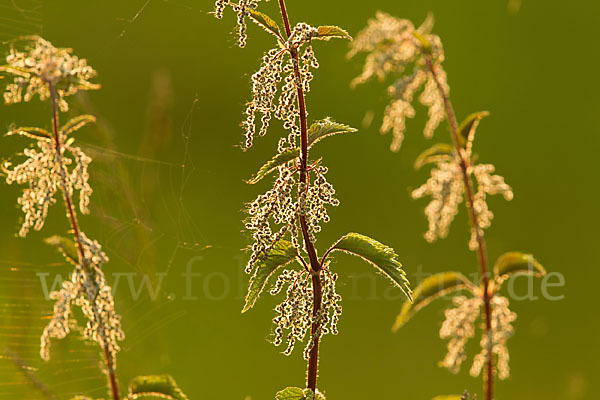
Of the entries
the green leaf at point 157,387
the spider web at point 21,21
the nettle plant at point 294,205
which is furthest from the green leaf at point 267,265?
the spider web at point 21,21

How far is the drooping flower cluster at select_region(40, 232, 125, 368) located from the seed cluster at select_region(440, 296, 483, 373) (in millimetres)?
326

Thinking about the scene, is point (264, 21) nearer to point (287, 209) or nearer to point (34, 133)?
point (287, 209)

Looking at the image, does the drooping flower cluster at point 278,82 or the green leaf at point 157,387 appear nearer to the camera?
the drooping flower cluster at point 278,82

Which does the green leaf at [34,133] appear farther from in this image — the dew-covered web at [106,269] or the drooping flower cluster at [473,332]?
the drooping flower cluster at [473,332]

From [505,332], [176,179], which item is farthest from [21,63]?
[176,179]

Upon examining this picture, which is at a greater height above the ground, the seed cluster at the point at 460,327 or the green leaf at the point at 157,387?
the seed cluster at the point at 460,327

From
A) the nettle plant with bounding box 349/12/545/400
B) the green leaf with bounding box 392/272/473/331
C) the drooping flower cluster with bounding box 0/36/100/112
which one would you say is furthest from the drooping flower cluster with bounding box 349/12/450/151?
the drooping flower cluster with bounding box 0/36/100/112

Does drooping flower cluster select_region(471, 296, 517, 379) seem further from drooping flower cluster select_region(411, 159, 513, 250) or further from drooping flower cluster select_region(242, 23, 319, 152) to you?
drooping flower cluster select_region(242, 23, 319, 152)

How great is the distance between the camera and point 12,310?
0.79 metres

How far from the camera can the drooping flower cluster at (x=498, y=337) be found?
621mm

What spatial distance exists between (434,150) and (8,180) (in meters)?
0.43

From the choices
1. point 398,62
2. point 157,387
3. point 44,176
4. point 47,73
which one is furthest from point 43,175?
point 398,62

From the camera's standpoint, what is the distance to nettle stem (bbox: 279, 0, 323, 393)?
0.43 m

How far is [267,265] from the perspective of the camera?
473 mm
